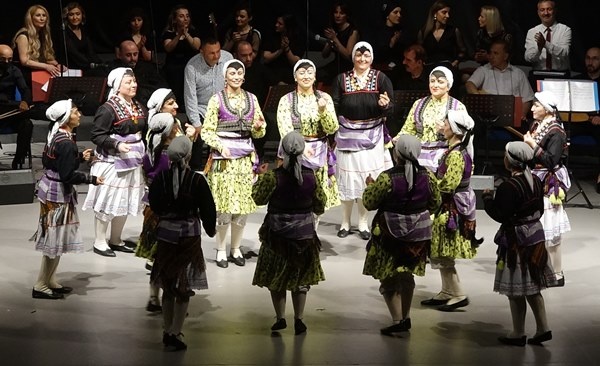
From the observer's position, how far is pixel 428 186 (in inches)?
260

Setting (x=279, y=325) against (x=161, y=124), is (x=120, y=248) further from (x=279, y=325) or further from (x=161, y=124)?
(x=279, y=325)

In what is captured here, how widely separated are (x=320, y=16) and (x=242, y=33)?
1561 millimetres

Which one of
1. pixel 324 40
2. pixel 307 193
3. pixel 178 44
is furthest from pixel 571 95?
pixel 307 193

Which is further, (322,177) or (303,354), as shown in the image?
(322,177)

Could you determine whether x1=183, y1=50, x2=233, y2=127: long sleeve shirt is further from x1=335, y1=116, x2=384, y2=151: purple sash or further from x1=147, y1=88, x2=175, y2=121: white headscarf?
x1=147, y1=88, x2=175, y2=121: white headscarf

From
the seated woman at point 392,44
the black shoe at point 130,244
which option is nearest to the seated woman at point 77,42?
the seated woman at point 392,44

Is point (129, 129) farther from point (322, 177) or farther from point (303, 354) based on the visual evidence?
point (303, 354)

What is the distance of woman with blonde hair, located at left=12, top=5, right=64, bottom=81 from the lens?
37.1ft

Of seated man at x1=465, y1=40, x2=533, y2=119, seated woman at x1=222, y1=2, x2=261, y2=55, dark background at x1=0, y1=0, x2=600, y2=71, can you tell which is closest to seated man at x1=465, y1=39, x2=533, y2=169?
seated man at x1=465, y1=40, x2=533, y2=119

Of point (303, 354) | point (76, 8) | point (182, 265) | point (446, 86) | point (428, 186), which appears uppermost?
point (76, 8)

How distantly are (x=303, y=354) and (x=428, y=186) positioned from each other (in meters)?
1.19

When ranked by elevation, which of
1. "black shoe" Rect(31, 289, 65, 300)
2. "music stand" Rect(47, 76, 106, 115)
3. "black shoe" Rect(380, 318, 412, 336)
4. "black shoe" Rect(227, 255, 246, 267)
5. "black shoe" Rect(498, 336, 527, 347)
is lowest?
"black shoe" Rect(498, 336, 527, 347)

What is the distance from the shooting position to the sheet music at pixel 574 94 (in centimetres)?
1014

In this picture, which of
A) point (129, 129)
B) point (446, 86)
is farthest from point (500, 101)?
point (129, 129)
